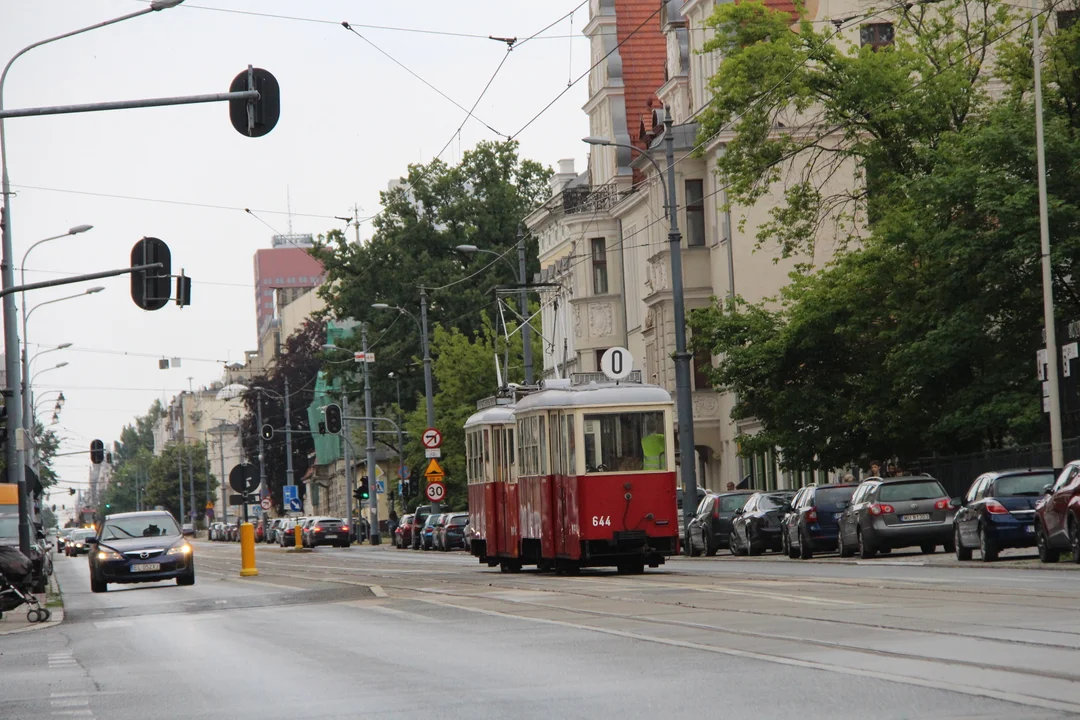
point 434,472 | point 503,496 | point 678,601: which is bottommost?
point 678,601

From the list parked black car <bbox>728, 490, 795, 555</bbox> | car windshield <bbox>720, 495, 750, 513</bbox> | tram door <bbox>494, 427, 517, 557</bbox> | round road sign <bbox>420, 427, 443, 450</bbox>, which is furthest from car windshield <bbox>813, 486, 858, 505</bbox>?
round road sign <bbox>420, 427, 443, 450</bbox>

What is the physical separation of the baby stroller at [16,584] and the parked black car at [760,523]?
17.5 m

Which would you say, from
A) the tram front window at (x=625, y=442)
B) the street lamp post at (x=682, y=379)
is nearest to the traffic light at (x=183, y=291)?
the tram front window at (x=625, y=442)

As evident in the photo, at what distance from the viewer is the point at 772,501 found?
41.3m

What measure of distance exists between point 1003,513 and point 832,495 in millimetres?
7980

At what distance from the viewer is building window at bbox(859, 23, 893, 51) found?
55.3 meters

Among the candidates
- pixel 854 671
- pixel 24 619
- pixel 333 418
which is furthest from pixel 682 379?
pixel 854 671

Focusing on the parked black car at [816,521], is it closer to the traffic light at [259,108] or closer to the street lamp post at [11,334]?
the street lamp post at [11,334]

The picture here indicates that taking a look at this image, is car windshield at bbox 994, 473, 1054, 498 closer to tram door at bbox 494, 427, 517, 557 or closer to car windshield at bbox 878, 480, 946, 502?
car windshield at bbox 878, 480, 946, 502

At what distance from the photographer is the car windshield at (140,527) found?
37562 mm

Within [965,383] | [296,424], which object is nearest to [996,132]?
[965,383]

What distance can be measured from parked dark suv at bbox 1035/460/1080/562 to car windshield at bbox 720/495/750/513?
16234mm

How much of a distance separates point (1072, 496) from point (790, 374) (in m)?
18.6

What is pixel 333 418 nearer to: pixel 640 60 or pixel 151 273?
pixel 640 60
